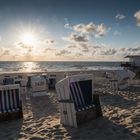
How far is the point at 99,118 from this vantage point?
7.95m

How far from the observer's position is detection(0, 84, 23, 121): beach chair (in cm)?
865

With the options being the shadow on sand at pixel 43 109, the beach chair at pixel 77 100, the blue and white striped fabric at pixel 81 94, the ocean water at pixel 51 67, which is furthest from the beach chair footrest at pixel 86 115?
the ocean water at pixel 51 67

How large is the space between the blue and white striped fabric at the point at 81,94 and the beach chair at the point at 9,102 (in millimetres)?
2416

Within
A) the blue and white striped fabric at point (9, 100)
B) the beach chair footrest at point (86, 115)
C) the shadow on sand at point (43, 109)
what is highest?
the blue and white striped fabric at point (9, 100)

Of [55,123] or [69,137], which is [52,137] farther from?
[55,123]

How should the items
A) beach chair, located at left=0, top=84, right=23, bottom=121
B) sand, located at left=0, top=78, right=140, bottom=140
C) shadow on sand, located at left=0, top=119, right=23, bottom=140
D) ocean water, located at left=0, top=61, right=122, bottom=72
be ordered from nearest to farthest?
sand, located at left=0, top=78, right=140, bottom=140 → shadow on sand, located at left=0, top=119, right=23, bottom=140 → beach chair, located at left=0, top=84, right=23, bottom=121 → ocean water, located at left=0, top=61, right=122, bottom=72

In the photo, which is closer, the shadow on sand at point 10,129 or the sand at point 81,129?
the sand at point 81,129

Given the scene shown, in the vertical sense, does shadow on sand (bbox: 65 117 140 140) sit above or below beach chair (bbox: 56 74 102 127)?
below

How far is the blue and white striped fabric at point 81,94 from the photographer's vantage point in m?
7.62

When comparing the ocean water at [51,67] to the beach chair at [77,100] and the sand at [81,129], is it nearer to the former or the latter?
the sand at [81,129]

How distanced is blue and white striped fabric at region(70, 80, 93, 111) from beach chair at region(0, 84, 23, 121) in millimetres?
2416

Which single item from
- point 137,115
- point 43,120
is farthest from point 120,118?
point 43,120

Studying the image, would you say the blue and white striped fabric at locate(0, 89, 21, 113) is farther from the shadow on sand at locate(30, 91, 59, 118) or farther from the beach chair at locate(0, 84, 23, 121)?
the shadow on sand at locate(30, 91, 59, 118)

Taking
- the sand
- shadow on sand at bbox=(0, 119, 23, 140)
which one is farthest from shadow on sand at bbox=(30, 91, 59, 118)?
shadow on sand at bbox=(0, 119, 23, 140)
